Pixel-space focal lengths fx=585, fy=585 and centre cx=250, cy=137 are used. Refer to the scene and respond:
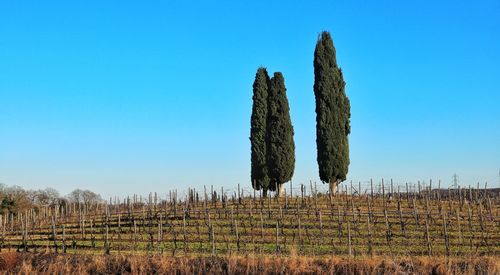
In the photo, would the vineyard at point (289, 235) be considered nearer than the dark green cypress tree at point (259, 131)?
Yes

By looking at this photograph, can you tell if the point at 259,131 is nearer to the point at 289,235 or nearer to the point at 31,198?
the point at 289,235

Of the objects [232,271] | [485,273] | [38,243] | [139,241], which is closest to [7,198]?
[38,243]

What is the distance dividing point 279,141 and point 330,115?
4542 millimetres

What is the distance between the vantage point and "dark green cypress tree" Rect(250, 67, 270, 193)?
47375mm

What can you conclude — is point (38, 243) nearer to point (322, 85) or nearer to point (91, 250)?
point (91, 250)

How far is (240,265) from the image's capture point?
1822cm

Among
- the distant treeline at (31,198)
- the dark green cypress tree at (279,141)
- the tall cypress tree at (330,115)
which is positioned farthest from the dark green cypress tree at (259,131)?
the distant treeline at (31,198)

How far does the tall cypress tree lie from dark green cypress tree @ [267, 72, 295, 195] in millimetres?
2661

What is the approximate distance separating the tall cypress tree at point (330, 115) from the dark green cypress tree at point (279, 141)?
8.73 feet

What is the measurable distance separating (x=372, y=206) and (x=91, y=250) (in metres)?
20.5

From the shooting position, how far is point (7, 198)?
2398 inches

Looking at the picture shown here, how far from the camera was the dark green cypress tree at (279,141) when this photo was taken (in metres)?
46.2

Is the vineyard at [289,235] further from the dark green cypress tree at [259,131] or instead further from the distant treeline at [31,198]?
the distant treeline at [31,198]

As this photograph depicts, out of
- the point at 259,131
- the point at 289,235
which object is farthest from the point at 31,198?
the point at 289,235
